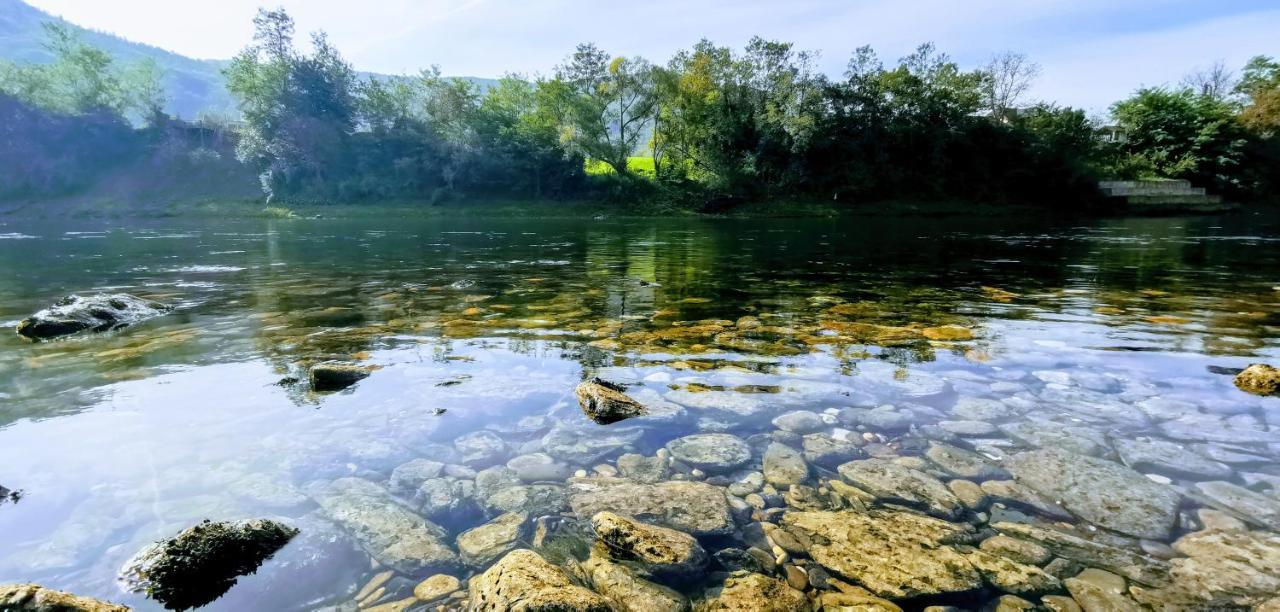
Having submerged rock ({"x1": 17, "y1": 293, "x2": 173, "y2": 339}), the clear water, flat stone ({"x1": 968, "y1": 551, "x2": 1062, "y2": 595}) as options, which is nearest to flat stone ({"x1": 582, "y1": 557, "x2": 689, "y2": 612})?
the clear water

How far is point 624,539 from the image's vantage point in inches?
133

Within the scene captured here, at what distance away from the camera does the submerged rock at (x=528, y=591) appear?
2671mm

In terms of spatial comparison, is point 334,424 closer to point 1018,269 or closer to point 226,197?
point 1018,269

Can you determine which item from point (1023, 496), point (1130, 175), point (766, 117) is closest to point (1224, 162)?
point (1130, 175)

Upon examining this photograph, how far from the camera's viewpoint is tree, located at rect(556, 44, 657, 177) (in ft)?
202

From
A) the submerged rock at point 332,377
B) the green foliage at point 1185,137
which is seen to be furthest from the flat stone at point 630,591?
the green foliage at point 1185,137

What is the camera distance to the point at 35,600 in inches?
94.5

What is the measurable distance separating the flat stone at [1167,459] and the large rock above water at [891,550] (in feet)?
6.21

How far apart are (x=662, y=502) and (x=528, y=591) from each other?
52.5 inches

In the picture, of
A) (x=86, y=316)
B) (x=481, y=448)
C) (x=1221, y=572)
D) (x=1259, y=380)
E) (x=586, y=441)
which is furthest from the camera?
(x=86, y=316)

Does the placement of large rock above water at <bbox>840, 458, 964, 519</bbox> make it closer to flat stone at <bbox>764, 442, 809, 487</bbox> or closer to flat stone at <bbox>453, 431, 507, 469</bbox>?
flat stone at <bbox>764, 442, 809, 487</bbox>

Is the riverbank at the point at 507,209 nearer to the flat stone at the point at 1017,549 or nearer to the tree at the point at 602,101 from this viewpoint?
the tree at the point at 602,101

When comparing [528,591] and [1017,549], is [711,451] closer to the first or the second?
[1017,549]

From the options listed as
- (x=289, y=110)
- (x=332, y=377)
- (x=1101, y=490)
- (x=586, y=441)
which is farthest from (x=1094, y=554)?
(x=289, y=110)
